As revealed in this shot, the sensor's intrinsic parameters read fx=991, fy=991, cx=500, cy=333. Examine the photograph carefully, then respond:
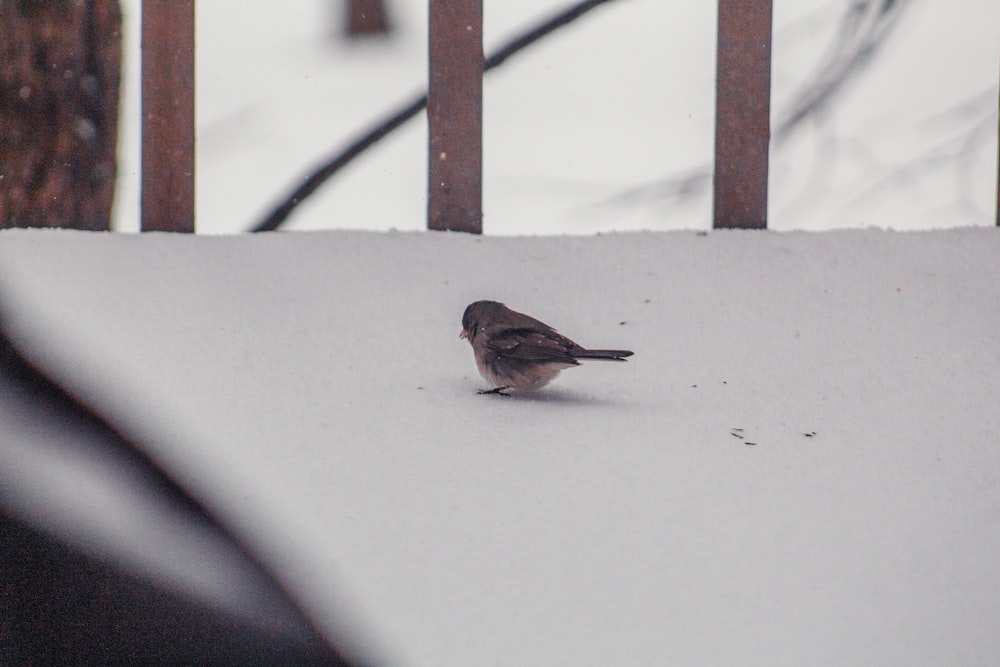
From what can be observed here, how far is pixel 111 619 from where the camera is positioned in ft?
4.40

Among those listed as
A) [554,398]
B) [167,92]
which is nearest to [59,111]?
[167,92]

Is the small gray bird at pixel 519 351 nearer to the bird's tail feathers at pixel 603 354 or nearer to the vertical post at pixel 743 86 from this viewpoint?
the bird's tail feathers at pixel 603 354

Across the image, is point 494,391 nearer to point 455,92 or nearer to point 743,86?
point 455,92

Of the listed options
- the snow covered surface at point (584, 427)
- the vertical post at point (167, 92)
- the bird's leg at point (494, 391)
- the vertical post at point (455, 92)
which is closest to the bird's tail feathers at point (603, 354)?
the snow covered surface at point (584, 427)

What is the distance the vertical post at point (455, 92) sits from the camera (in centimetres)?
298

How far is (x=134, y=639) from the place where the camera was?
4.27ft

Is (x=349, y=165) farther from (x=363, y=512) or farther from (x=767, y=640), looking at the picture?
(x=767, y=640)

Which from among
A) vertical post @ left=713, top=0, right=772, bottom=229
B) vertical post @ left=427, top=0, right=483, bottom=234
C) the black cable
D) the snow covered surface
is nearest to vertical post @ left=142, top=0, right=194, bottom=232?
the snow covered surface

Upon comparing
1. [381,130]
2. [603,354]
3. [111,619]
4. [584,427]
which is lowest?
[111,619]

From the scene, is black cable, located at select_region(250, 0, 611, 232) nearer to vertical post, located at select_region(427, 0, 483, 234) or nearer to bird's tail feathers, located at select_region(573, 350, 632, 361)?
vertical post, located at select_region(427, 0, 483, 234)

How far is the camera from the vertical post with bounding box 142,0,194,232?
9.66ft

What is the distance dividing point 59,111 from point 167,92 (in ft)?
1.92

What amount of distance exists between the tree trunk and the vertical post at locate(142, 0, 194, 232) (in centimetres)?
49

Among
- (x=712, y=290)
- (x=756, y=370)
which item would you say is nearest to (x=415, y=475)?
(x=756, y=370)
